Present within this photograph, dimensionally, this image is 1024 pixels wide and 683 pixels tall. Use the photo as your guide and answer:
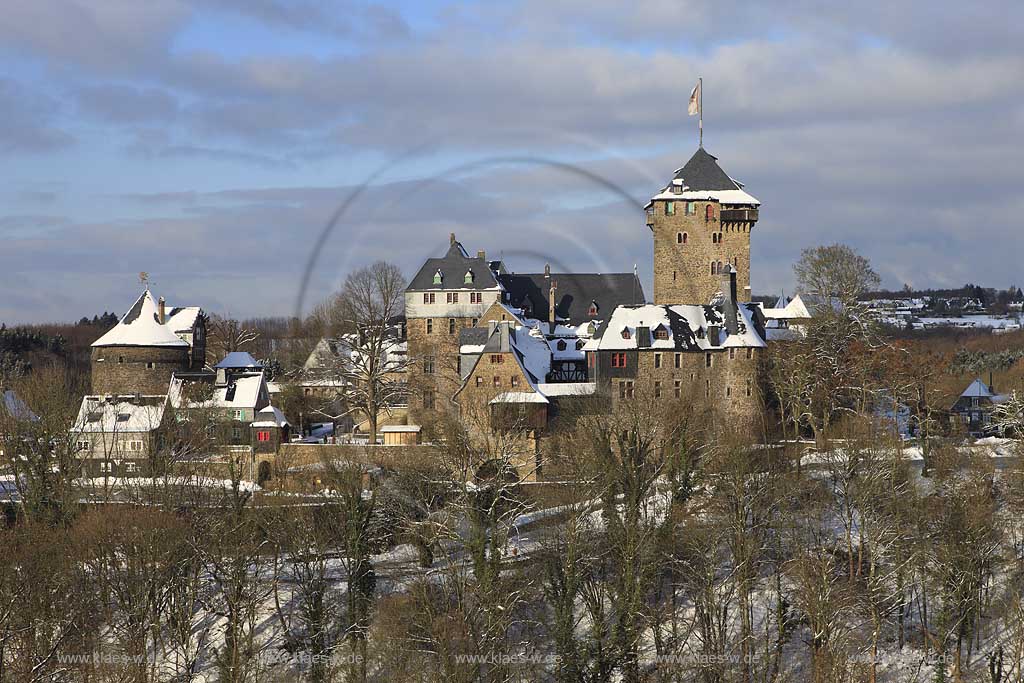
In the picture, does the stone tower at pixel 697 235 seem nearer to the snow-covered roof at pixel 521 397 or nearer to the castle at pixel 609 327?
the castle at pixel 609 327

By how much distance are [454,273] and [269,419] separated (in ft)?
69.2

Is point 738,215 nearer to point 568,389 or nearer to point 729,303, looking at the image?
point 729,303

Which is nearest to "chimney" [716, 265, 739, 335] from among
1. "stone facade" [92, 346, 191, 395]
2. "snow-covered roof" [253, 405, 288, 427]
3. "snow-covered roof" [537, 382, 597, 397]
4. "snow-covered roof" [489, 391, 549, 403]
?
"snow-covered roof" [537, 382, 597, 397]

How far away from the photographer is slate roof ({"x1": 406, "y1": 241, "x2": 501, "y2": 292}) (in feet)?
276

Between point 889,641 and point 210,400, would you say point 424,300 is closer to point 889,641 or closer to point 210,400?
point 210,400

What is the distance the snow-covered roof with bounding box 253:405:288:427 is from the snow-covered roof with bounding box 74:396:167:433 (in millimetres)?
4873

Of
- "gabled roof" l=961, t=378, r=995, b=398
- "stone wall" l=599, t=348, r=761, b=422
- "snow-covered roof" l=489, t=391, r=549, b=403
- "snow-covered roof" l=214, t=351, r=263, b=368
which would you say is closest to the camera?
"snow-covered roof" l=489, t=391, r=549, b=403

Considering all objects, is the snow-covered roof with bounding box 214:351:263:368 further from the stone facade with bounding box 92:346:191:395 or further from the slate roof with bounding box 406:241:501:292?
the slate roof with bounding box 406:241:501:292

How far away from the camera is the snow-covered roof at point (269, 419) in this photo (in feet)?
220

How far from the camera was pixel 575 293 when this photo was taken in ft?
315

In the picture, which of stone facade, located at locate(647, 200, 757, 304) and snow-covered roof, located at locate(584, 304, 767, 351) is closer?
snow-covered roof, located at locate(584, 304, 767, 351)

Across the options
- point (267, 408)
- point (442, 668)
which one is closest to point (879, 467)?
point (442, 668)

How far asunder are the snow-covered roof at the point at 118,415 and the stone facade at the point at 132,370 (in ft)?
14.0

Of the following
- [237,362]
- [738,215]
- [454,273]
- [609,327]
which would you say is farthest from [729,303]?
[237,362]
